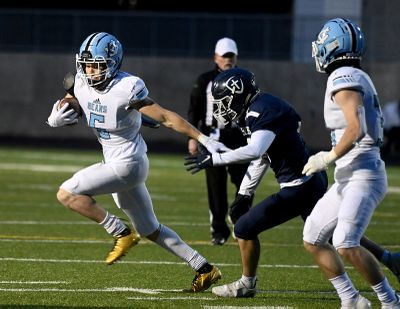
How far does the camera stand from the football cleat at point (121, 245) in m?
8.32

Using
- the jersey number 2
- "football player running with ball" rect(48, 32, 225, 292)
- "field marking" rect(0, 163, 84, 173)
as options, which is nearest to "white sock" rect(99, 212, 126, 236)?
"football player running with ball" rect(48, 32, 225, 292)

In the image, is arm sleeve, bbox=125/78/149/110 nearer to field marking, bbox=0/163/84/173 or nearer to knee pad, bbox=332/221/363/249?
knee pad, bbox=332/221/363/249

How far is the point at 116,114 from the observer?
8.37m

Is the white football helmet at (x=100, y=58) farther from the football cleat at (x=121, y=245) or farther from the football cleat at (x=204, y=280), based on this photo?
the football cleat at (x=204, y=280)

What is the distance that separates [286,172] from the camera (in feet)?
26.9

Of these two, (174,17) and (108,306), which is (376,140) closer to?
(108,306)

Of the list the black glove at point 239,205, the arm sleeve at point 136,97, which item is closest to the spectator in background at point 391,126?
the black glove at point 239,205

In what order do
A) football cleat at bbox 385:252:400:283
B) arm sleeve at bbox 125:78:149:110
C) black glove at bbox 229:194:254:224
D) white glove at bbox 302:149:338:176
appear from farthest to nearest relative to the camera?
black glove at bbox 229:194:254:224 < arm sleeve at bbox 125:78:149:110 < football cleat at bbox 385:252:400:283 < white glove at bbox 302:149:338:176

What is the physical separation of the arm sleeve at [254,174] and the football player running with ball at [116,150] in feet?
1.95

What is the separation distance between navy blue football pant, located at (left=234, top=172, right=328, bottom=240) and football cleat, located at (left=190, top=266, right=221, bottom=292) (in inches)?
19.3

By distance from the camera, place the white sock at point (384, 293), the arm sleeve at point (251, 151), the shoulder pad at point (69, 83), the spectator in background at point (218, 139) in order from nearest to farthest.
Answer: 1. the white sock at point (384, 293)
2. the arm sleeve at point (251, 151)
3. the shoulder pad at point (69, 83)
4. the spectator in background at point (218, 139)

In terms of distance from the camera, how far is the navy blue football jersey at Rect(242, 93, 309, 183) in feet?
26.2

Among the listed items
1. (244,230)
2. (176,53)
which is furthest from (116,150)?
(176,53)

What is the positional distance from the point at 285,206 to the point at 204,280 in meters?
0.84
